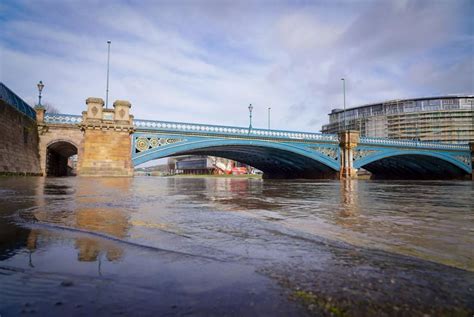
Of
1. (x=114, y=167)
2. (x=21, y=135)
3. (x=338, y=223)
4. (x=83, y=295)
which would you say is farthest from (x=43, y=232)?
(x=114, y=167)

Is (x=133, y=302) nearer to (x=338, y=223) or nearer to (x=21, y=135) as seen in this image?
(x=338, y=223)

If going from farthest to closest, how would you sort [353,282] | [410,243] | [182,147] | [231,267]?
[182,147], [410,243], [231,267], [353,282]

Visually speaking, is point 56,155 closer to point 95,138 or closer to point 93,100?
point 95,138

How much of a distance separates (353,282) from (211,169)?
3197 inches

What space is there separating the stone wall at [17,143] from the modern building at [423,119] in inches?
2868

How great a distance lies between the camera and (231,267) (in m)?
1.66

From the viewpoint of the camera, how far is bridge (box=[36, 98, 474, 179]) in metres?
22.8

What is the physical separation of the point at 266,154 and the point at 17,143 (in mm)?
23016

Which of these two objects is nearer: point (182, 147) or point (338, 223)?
point (338, 223)

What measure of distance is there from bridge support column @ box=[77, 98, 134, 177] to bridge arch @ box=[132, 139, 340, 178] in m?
1.22

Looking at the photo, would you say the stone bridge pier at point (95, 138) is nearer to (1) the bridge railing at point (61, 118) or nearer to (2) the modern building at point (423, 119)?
(1) the bridge railing at point (61, 118)

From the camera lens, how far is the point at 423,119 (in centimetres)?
7450

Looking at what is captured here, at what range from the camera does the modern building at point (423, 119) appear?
72750 mm

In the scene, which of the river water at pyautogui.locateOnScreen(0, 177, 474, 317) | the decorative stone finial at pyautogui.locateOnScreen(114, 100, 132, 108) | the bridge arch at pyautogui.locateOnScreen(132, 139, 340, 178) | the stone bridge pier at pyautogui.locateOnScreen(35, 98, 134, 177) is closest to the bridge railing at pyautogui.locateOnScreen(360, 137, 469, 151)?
the bridge arch at pyautogui.locateOnScreen(132, 139, 340, 178)
